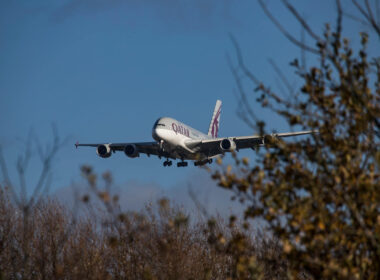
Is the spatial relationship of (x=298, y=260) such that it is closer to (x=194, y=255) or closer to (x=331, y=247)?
(x=331, y=247)

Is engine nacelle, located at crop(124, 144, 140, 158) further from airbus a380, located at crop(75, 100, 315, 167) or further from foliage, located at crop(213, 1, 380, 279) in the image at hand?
Answer: foliage, located at crop(213, 1, 380, 279)

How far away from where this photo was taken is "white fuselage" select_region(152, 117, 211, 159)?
36.2 m

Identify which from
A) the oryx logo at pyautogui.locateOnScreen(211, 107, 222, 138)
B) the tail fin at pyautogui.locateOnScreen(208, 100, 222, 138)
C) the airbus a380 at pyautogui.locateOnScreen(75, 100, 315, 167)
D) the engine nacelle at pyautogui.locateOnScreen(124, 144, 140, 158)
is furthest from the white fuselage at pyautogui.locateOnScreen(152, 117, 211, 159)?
the oryx logo at pyautogui.locateOnScreen(211, 107, 222, 138)

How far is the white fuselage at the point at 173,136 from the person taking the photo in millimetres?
36188

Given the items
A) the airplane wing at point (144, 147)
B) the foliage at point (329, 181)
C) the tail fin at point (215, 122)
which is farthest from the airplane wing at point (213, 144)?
the foliage at point (329, 181)

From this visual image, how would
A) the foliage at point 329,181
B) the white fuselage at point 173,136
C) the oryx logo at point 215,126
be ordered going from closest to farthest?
the foliage at point 329,181 < the white fuselage at point 173,136 < the oryx logo at point 215,126

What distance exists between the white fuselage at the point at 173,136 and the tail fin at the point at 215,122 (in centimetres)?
1632

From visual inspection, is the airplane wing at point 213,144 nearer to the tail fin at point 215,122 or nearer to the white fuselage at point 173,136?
the white fuselage at point 173,136

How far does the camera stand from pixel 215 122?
2308 inches

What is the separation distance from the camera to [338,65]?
Result: 532 centimetres

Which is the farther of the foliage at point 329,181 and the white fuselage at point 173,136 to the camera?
the white fuselage at point 173,136

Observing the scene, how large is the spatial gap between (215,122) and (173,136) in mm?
22113

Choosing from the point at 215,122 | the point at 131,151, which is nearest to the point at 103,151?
the point at 131,151

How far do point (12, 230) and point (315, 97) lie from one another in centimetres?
1899
